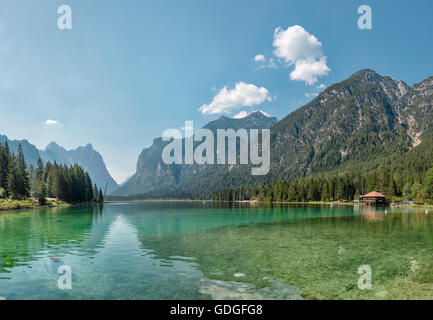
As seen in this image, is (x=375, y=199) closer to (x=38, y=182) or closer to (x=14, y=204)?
(x=14, y=204)

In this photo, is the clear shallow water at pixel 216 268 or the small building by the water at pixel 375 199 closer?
the clear shallow water at pixel 216 268

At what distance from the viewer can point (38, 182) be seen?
384 ft

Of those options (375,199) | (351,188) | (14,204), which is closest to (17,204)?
(14,204)

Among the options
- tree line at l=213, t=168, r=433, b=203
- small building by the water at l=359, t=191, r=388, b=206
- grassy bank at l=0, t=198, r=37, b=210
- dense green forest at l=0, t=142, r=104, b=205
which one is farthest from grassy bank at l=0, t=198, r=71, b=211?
small building by the water at l=359, t=191, r=388, b=206

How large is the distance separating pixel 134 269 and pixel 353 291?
1371 cm

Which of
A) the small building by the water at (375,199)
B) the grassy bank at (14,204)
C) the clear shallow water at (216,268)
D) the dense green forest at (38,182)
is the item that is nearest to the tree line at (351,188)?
the small building by the water at (375,199)

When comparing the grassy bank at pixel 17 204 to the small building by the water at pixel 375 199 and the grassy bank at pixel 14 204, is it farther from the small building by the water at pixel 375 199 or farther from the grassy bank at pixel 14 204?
the small building by the water at pixel 375 199

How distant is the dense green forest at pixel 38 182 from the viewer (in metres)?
106

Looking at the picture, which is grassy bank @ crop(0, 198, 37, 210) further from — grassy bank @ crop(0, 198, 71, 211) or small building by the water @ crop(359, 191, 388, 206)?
small building by the water @ crop(359, 191, 388, 206)

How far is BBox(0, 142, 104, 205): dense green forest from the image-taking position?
4156 inches

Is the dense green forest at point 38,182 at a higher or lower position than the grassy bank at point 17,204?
higher

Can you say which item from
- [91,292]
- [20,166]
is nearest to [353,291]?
[91,292]

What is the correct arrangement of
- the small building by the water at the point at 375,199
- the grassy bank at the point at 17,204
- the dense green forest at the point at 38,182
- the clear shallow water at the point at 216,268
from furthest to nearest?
1. the small building by the water at the point at 375,199
2. the dense green forest at the point at 38,182
3. the grassy bank at the point at 17,204
4. the clear shallow water at the point at 216,268

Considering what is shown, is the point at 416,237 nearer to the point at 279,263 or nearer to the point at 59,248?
the point at 279,263
